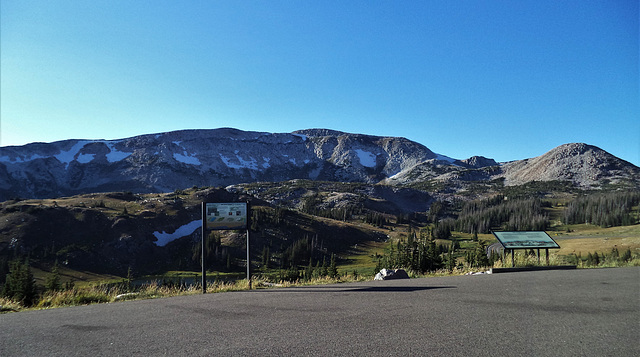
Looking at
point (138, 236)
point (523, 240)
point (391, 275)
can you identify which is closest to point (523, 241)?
point (523, 240)

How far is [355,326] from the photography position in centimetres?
751

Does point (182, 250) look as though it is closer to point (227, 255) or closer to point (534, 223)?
point (227, 255)

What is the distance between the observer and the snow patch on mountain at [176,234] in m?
135

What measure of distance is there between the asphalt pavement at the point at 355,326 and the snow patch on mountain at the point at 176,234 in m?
135

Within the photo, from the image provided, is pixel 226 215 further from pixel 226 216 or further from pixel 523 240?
pixel 523 240

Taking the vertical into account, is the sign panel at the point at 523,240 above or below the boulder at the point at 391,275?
above

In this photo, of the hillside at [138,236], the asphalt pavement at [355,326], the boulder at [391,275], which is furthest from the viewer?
the hillside at [138,236]

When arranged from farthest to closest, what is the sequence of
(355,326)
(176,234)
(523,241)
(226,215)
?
(176,234) < (523,241) < (226,215) < (355,326)

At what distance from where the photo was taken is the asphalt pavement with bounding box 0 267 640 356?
20.0ft

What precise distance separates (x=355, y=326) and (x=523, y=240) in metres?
18.2

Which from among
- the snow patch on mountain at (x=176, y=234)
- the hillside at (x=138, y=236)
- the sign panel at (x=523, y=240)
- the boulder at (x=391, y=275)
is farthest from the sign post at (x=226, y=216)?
the snow patch on mountain at (x=176, y=234)

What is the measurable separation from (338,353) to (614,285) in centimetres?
1269

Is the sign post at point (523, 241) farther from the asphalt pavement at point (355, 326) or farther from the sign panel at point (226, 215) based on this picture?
the sign panel at point (226, 215)

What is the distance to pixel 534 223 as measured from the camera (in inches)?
6368
